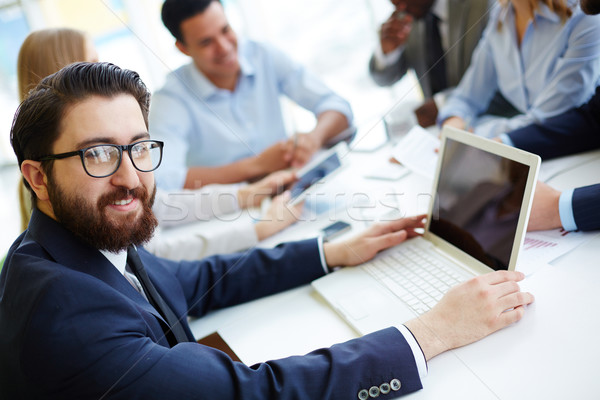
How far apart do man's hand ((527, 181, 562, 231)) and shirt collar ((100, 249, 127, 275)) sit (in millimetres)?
774

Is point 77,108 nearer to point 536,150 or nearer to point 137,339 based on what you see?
point 137,339

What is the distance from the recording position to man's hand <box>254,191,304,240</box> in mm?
1303

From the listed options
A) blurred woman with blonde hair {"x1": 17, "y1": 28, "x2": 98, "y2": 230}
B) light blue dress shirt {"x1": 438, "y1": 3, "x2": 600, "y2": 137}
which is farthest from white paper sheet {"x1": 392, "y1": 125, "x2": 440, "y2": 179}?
blurred woman with blonde hair {"x1": 17, "y1": 28, "x2": 98, "y2": 230}

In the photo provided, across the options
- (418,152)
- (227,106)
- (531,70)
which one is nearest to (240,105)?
(227,106)

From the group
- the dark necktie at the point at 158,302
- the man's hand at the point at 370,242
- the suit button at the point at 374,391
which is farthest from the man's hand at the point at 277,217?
the suit button at the point at 374,391

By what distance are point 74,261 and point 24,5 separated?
167 centimetres

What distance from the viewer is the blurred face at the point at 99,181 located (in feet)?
2.28

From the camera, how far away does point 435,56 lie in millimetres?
1938

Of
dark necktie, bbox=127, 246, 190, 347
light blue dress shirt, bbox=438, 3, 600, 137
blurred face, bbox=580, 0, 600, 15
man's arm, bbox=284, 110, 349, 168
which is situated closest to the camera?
dark necktie, bbox=127, 246, 190, 347

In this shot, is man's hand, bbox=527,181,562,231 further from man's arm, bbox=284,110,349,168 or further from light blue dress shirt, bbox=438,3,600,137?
man's arm, bbox=284,110,349,168

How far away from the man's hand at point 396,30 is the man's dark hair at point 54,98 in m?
1.48

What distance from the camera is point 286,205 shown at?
137 centimetres

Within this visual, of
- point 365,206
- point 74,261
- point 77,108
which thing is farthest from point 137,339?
point 365,206

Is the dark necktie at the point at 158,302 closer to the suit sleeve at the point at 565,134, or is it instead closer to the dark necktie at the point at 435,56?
the suit sleeve at the point at 565,134
